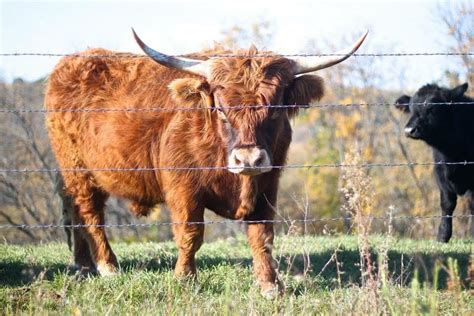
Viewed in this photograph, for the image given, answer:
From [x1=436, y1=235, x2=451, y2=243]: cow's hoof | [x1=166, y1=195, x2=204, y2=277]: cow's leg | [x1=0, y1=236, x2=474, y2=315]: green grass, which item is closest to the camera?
[x1=0, y1=236, x2=474, y2=315]: green grass

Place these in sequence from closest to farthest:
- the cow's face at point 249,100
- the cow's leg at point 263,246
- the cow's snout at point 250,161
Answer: the cow's snout at point 250,161, the cow's face at point 249,100, the cow's leg at point 263,246

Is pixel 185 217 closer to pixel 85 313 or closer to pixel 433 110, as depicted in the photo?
pixel 85 313

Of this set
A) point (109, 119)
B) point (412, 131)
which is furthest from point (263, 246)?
point (412, 131)

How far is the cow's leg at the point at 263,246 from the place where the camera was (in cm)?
626

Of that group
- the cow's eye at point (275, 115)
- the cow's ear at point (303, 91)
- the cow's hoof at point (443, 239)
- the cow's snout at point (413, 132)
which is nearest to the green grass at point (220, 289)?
the cow's eye at point (275, 115)

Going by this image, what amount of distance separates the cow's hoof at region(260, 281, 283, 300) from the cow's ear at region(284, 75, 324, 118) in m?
1.72

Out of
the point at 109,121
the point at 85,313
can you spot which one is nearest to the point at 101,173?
the point at 109,121

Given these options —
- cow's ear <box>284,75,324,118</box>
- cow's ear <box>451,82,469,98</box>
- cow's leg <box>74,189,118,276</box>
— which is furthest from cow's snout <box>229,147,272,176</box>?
cow's ear <box>451,82,469,98</box>

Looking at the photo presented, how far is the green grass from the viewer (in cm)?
458

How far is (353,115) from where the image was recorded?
3005cm

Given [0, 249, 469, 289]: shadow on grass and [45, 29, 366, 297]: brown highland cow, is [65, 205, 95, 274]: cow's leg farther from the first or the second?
[0, 249, 469, 289]: shadow on grass

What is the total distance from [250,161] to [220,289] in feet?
3.64

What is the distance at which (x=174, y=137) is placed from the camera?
692 centimetres

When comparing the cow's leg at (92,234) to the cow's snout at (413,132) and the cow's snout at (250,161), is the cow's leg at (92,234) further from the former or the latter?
the cow's snout at (413,132)
